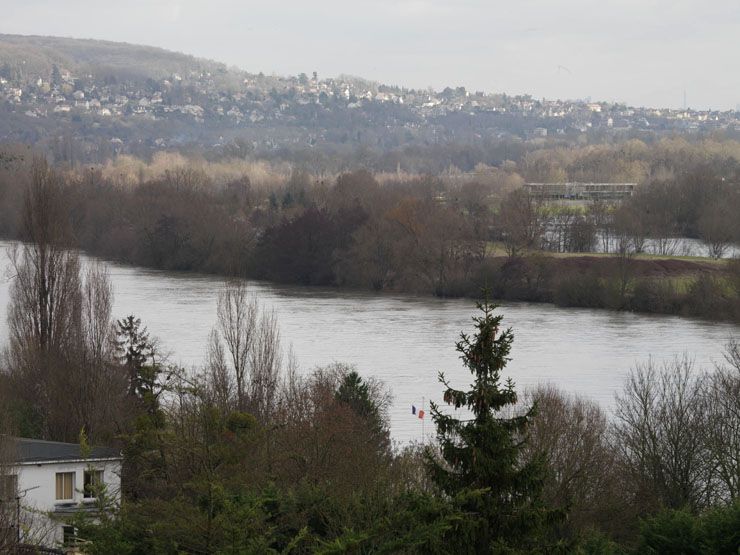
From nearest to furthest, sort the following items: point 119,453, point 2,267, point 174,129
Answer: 1. point 119,453
2. point 2,267
3. point 174,129

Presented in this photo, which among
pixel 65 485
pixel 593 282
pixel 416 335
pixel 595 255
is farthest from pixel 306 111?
pixel 65 485

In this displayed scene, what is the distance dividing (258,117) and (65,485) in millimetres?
166925


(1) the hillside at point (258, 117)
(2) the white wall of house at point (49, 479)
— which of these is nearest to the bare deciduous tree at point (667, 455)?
(2) the white wall of house at point (49, 479)

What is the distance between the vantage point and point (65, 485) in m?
11.0

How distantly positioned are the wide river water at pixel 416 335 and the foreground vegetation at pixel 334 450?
1.63 meters

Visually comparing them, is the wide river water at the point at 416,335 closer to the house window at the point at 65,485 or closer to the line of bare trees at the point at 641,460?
the line of bare trees at the point at 641,460

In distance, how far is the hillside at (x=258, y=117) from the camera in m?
146

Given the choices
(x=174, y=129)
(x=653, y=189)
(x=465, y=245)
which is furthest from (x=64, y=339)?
(x=174, y=129)

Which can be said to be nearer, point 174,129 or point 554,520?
point 554,520

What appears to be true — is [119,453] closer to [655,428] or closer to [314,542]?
[314,542]

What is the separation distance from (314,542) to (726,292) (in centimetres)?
2526

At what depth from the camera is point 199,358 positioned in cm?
2214

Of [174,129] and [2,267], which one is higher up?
[174,129]

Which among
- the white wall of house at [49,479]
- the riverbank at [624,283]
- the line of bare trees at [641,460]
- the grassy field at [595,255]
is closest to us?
the white wall of house at [49,479]
